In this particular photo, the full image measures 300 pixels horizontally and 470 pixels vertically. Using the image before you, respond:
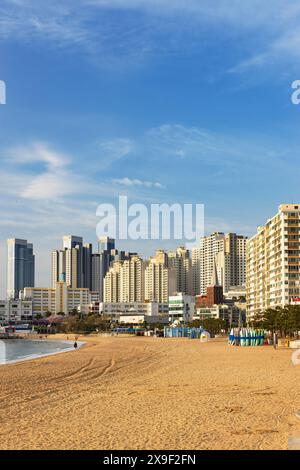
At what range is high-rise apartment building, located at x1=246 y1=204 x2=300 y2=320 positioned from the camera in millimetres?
118562

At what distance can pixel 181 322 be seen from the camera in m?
191

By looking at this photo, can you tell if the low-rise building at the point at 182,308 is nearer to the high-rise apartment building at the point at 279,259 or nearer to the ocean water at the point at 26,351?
the high-rise apartment building at the point at 279,259

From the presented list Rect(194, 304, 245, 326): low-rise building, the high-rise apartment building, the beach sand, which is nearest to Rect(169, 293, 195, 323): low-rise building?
Rect(194, 304, 245, 326): low-rise building

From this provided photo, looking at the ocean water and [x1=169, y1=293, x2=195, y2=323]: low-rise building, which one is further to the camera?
[x1=169, y1=293, x2=195, y2=323]: low-rise building

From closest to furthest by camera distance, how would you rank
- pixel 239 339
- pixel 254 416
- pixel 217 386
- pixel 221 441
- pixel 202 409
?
1. pixel 221 441
2. pixel 254 416
3. pixel 202 409
4. pixel 217 386
5. pixel 239 339

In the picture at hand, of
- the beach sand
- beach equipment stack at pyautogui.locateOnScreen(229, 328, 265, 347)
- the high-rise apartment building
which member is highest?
the high-rise apartment building

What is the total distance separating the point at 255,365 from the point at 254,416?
21.5m

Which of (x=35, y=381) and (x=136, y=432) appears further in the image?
(x=35, y=381)

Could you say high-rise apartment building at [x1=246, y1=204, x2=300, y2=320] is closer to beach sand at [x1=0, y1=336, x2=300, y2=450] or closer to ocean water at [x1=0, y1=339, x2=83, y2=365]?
ocean water at [x1=0, y1=339, x2=83, y2=365]

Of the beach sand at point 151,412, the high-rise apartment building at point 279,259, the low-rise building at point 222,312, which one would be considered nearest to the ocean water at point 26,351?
the beach sand at point 151,412

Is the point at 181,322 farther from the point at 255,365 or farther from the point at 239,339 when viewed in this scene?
the point at 255,365

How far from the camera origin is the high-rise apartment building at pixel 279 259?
11856 cm

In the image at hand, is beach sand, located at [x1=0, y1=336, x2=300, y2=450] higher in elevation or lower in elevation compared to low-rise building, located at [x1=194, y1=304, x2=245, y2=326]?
higher
